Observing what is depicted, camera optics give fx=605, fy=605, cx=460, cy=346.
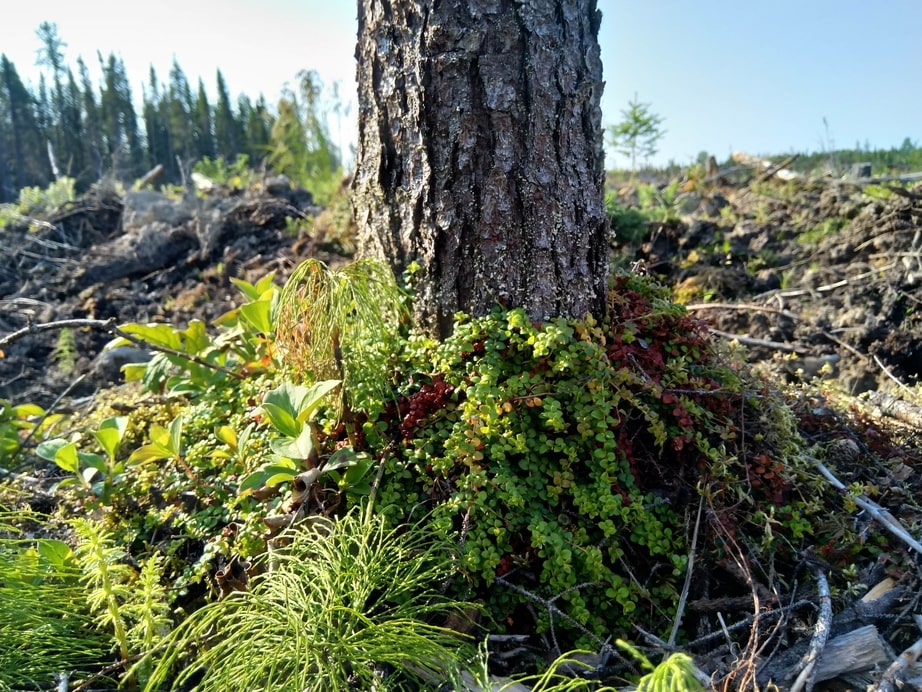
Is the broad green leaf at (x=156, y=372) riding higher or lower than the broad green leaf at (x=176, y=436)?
higher

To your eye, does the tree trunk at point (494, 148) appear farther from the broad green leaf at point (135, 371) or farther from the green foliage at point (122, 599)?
the broad green leaf at point (135, 371)

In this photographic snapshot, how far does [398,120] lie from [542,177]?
2.10 ft

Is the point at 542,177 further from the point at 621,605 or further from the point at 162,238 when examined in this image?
the point at 162,238

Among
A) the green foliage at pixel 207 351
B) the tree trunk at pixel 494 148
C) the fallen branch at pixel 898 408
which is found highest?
the tree trunk at pixel 494 148

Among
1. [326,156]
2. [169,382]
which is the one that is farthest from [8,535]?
[326,156]

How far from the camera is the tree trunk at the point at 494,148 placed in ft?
7.52

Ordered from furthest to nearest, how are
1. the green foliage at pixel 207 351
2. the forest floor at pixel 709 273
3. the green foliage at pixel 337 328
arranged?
the forest floor at pixel 709 273 < the green foliage at pixel 207 351 < the green foliage at pixel 337 328

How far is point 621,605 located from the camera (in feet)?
6.41

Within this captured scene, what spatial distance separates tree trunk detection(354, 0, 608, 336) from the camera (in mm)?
2293

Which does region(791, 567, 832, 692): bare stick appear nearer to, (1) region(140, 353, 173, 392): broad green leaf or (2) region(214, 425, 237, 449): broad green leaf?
(2) region(214, 425, 237, 449): broad green leaf

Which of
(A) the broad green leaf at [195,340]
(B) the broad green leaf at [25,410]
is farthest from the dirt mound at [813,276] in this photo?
(B) the broad green leaf at [25,410]

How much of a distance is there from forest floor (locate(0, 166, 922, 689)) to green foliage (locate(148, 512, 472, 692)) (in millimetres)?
1425

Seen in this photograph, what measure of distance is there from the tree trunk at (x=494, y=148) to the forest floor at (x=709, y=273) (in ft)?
2.45

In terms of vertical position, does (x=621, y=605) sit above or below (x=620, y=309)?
below
